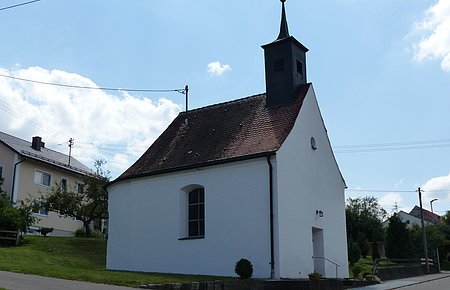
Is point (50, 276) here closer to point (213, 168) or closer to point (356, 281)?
point (213, 168)

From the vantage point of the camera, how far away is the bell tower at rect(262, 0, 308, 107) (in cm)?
2525

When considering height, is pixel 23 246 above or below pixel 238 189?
below

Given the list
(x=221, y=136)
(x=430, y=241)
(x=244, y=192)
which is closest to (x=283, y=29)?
(x=221, y=136)

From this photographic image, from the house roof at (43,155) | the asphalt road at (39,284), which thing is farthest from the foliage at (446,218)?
the asphalt road at (39,284)

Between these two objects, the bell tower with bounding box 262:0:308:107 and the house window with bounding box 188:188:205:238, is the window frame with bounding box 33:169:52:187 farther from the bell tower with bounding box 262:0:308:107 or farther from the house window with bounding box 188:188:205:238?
the bell tower with bounding box 262:0:308:107

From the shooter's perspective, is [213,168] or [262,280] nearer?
[262,280]

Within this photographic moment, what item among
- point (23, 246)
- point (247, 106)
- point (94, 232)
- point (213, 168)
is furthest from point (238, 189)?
point (94, 232)

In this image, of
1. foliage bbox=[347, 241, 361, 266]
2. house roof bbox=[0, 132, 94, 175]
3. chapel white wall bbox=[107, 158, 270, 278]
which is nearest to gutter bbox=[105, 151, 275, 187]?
chapel white wall bbox=[107, 158, 270, 278]

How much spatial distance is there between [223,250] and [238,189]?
106 inches

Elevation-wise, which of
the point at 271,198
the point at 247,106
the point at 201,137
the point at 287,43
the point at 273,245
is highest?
the point at 287,43

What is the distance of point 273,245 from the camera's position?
2114 centimetres

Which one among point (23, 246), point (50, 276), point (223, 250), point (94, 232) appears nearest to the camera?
point (50, 276)

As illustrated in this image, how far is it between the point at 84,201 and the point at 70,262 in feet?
41.1

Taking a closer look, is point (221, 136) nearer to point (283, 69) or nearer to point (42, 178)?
point (283, 69)
